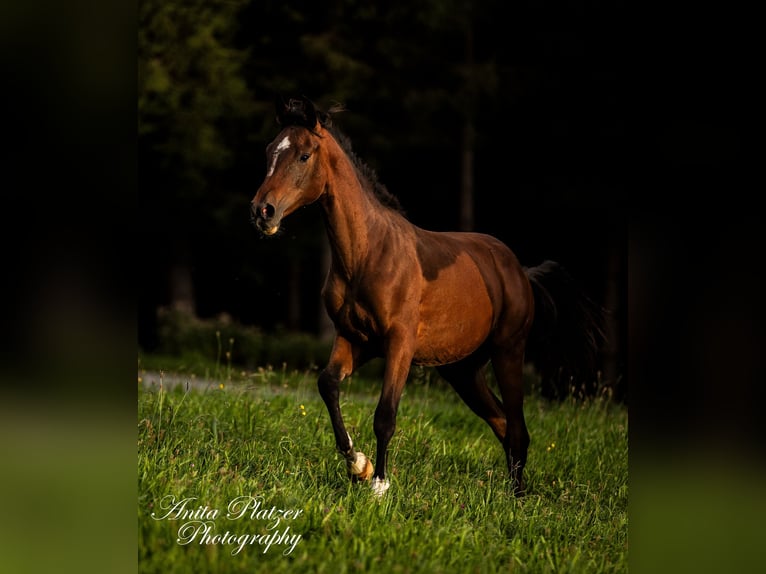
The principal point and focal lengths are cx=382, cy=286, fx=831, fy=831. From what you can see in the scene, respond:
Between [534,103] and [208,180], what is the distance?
24.8 ft

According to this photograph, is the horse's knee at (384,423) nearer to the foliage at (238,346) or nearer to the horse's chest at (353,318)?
the horse's chest at (353,318)

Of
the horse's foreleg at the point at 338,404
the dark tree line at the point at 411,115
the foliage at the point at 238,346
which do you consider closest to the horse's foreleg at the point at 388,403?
the horse's foreleg at the point at 338,404

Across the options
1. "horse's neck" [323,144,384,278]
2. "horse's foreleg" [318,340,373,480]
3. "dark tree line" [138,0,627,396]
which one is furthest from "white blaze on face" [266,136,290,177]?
"dark tree line" [138,0,627,396]

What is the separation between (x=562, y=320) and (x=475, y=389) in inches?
52.6

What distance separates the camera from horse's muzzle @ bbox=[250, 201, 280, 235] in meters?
4.84

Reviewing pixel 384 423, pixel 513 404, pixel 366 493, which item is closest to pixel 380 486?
pixel 366 493

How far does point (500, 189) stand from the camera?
54.1 feet

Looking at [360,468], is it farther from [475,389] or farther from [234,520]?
[475,389]

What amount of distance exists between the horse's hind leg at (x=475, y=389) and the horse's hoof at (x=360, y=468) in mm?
1403
